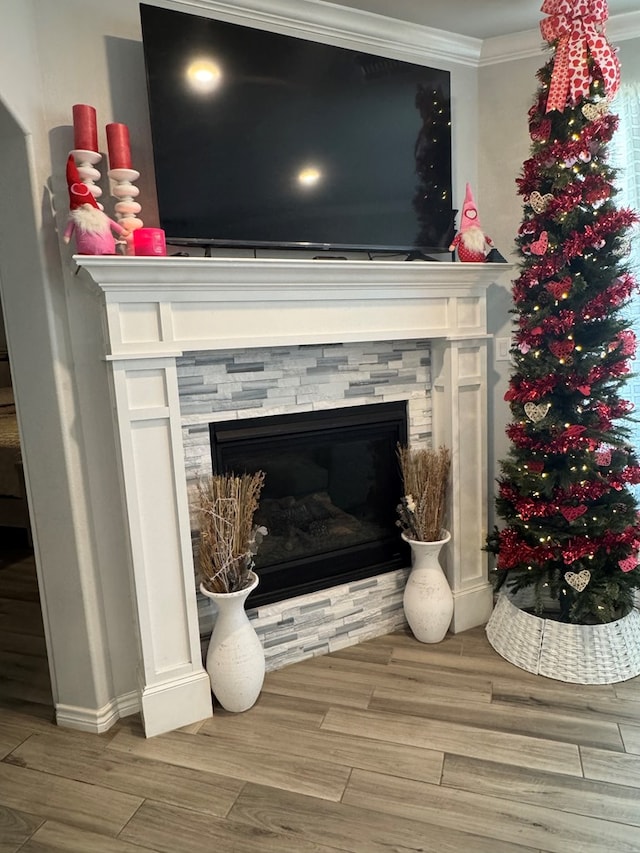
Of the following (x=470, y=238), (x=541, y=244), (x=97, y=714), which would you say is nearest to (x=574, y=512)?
(x=541, y=244)

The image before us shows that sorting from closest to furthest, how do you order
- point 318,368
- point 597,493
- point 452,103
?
1. point 597,493
2. point 318,368
3. point 452,103

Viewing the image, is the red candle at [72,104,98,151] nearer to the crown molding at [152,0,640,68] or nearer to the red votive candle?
the red votive candle

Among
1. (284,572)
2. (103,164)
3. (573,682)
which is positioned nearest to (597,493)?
(573,682)

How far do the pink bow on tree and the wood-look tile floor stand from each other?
215cm

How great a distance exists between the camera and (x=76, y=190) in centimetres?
164

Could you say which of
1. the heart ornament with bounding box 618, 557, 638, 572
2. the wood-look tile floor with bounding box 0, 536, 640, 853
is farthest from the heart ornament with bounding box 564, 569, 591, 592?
the wood-look tile floor with bounding box 0, 536, 640, 853

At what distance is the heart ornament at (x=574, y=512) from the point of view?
2.10m

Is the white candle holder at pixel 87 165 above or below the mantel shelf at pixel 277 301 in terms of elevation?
above

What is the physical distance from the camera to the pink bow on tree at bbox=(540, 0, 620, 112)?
194 cm

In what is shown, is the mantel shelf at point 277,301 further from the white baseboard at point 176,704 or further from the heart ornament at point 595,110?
the white baseboard at point 176,704

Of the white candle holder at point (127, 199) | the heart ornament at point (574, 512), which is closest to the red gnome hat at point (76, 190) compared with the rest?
the white candle holder at point (127, 199)

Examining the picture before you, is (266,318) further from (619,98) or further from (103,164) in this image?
(619,98)

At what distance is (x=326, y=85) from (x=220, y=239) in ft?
2.36

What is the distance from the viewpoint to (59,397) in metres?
1.80
